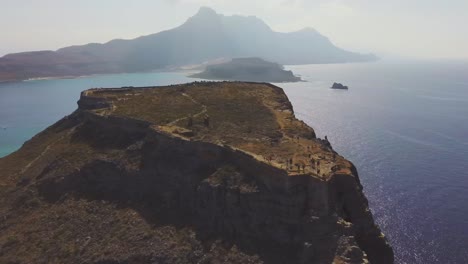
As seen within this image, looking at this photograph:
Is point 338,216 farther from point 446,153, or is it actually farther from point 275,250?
point 446,153

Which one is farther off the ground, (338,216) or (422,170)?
(338,216)

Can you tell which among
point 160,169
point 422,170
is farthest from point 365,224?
point 422,170

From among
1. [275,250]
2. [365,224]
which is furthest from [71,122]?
[365,224]

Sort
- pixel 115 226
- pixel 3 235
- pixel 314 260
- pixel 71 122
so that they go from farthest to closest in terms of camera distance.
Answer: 1. pixel 71 122
2. pixel 3 235
3. pixel 115 226
4. pixel 314 260

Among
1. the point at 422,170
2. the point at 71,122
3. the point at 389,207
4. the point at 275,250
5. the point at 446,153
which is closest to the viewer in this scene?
the point at 275,250

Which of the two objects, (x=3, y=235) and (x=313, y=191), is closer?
(x=313, y=191)

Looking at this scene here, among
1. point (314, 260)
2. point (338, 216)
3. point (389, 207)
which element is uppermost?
point (338, 216)
